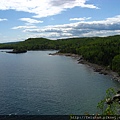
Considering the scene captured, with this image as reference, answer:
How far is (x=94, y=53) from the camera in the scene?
124250 millimetres

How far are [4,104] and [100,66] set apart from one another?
229 feet

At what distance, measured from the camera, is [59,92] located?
2420 inches

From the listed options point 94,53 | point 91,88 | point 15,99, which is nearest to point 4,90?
point 15,99

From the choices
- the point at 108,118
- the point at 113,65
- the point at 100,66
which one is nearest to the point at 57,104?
the point at 108,118

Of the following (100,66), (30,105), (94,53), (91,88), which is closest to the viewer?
(30,105)

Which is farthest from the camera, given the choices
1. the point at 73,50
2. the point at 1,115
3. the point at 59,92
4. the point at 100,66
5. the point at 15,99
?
the point at 73,50

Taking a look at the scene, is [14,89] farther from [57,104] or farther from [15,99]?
[57,104]

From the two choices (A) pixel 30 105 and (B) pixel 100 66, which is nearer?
(A) pixel 30 105

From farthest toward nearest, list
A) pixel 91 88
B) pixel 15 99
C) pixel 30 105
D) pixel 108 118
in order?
pixel 91 88
pixel 15 99
pixel 30 105
pixel 108 118

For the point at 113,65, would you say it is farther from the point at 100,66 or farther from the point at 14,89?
the point at 14,89

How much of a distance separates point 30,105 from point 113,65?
56.1m

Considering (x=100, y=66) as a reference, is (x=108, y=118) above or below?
above

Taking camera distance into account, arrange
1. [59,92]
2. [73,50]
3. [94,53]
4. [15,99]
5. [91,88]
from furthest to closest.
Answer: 1. [73,50]
2. [94,53]
3. [91,88]
4. [59,92]
5. [15,99]

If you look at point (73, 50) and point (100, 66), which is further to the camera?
point (73, 50)
